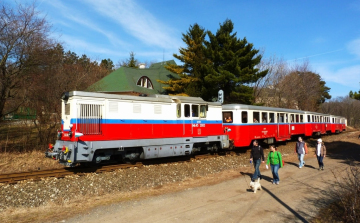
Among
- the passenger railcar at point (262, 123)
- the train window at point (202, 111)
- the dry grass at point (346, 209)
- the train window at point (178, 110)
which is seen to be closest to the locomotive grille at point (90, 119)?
the train window at point (178, 110)

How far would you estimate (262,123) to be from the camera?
17.9 metres

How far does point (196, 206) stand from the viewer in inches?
294

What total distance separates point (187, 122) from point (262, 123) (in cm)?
722

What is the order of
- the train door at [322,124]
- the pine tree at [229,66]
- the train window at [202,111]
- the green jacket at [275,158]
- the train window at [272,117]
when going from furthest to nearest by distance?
the train door at [322,124]
the pine tree at [229,66]
the train window at [272,117]
the train window at [202,111]
the green jacket at [275,158]

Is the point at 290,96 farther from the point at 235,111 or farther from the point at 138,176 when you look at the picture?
the point at 138,176

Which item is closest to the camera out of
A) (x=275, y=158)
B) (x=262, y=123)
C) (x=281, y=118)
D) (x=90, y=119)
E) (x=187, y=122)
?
(x=275, y=158)

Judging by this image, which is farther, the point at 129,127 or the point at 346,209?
the point at 129,127

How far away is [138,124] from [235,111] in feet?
23.9

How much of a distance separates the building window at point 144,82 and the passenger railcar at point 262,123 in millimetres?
19346

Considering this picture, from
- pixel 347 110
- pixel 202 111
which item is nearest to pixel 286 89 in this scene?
pixel 202 111

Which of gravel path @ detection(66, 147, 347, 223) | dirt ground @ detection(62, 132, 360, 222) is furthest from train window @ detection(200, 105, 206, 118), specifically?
gravel path @ detection(66, 147, 347, 223)

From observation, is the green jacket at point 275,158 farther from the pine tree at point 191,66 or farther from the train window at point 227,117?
the pine tree at point 191,66

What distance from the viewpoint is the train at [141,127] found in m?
9.94

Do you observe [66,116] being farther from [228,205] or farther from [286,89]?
[286,89]
